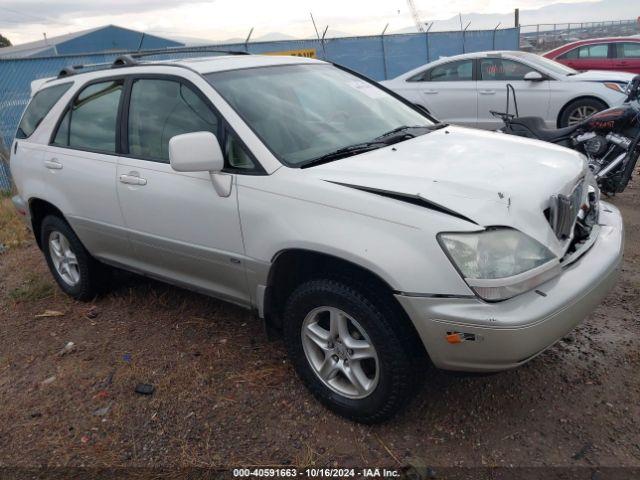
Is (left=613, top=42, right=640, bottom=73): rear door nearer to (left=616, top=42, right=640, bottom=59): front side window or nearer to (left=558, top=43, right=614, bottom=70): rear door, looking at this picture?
(left=616, top=42, right=640, bottom=59): front side window

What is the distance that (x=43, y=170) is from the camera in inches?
171

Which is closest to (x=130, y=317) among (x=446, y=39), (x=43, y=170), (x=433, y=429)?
(x=43, y=170)

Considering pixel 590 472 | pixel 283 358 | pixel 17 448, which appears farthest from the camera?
pixel 283 358

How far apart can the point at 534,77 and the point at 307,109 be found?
6.60m

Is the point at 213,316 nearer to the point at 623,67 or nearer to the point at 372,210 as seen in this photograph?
the point at 372,210

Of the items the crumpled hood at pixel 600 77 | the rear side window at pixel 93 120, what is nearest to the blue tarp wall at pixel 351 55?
the rear side window at pixel 93 120

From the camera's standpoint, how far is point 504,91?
926cm

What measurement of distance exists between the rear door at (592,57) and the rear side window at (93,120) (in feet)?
41.3

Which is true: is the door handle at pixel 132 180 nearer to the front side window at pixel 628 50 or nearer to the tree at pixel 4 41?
the front side window at pixel 628 50

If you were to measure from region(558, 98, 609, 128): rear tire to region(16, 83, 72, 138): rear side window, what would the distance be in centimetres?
704

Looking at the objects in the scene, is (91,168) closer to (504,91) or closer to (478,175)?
(478,175)

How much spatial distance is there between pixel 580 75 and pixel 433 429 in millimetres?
7809

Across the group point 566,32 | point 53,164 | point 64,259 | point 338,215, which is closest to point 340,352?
point 338,215

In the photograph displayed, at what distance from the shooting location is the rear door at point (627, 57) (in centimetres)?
1308
